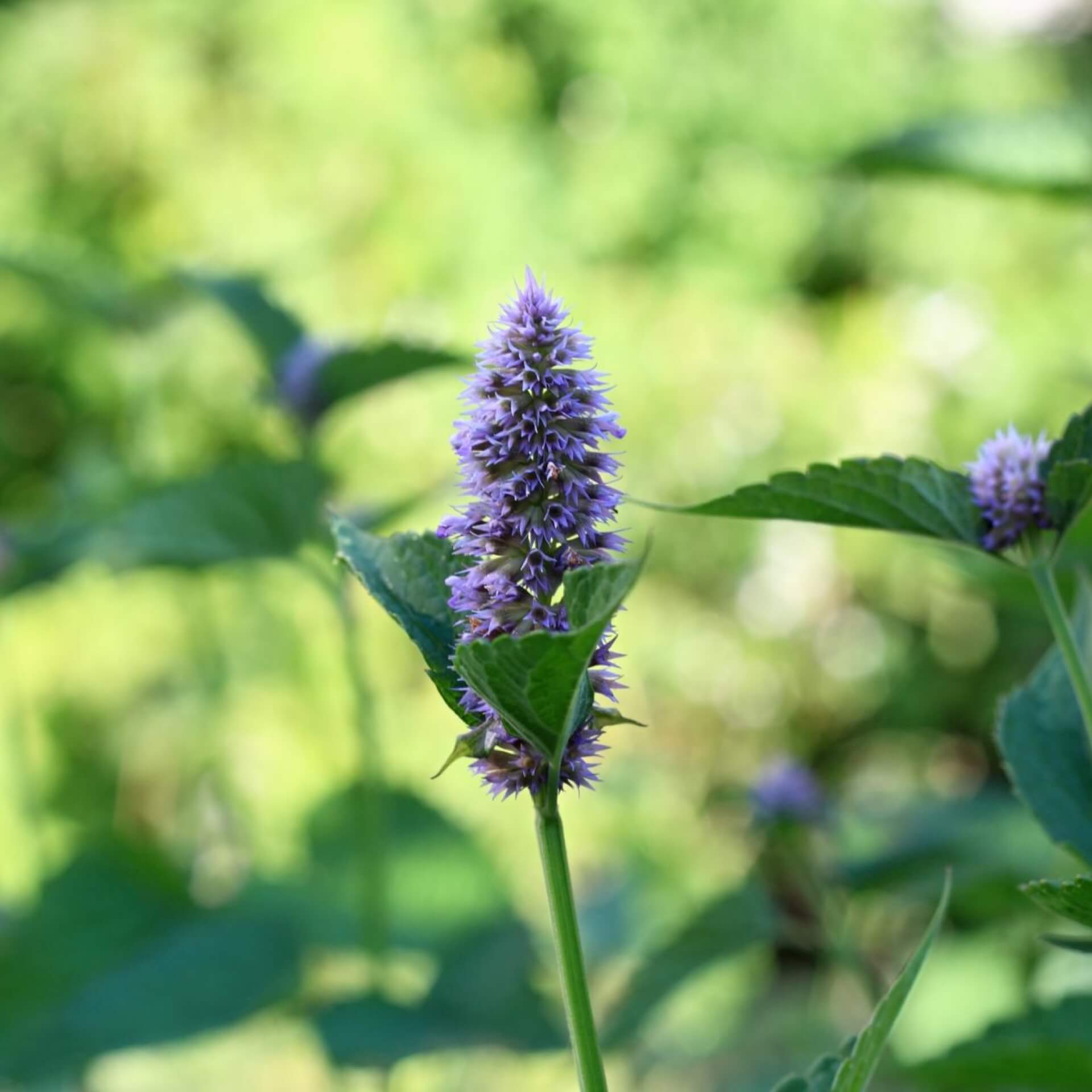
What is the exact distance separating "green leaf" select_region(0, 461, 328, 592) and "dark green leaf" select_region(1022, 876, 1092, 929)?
2.46 feet

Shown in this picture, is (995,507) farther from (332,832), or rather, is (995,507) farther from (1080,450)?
(332,832)

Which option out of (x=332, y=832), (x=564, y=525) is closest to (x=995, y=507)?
(x=564, y=525)

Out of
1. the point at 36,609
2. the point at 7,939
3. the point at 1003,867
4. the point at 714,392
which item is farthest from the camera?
the point at 714,392

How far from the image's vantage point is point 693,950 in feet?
3.38

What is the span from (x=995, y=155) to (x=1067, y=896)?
2.59 feet

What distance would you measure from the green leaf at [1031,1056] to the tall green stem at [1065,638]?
224 mm

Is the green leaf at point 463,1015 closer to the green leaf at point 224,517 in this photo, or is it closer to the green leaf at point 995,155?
the green leaf at point 224,517

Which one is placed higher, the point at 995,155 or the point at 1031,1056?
the point at 995,155

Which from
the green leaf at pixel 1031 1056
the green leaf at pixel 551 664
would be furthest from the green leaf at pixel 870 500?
the green leaf at pixel 1031 1056

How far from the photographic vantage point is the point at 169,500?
1141mm

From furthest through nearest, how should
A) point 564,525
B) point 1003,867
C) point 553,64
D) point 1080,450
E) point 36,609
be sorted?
point 553,64
point 36,609
point 1003,867
point 1080,450
point 564,525

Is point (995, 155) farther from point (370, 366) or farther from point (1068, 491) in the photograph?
point (1068, 491)

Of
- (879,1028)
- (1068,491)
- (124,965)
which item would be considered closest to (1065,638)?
(1068,491)

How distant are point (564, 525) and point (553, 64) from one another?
426 cm
